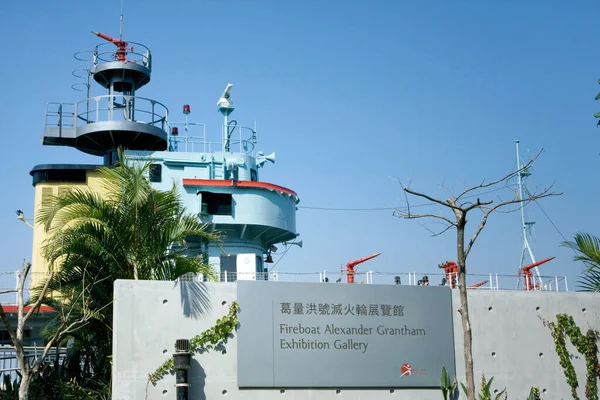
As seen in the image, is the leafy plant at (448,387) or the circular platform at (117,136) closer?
the leafy plant at (448,387)

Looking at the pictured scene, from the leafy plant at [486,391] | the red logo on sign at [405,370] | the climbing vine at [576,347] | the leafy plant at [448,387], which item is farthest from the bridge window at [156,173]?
the climbing vine at [576,347]

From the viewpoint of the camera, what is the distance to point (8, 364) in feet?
78.1

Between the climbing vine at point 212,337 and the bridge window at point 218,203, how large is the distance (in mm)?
6580

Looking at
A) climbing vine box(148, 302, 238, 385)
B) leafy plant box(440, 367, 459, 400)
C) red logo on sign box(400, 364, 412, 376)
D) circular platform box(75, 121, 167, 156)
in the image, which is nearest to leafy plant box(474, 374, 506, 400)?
leafy plant box(440, 367, 459, 400)

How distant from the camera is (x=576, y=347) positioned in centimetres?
2200

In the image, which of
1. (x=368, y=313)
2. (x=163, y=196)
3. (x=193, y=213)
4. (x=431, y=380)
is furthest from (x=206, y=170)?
(x=431, y=380)

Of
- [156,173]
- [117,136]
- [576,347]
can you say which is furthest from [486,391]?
[117,136]

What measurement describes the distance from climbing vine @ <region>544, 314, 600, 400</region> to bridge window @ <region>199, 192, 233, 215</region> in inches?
420

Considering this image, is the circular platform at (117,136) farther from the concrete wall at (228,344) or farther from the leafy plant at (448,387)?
the leafy plant at (448,387)

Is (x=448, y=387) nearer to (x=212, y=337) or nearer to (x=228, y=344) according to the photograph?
(x=228, y=344)

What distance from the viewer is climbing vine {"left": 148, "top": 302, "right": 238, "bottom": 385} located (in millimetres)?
18125

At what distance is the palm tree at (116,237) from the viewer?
18.5 meters

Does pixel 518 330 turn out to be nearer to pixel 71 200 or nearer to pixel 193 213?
pixel 193 213

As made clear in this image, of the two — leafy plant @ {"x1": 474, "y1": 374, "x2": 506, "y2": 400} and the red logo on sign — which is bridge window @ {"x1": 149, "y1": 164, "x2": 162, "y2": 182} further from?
leafy plant @ {"x1": 474, "y1": 374, "x2": 506, "y2": 400}
